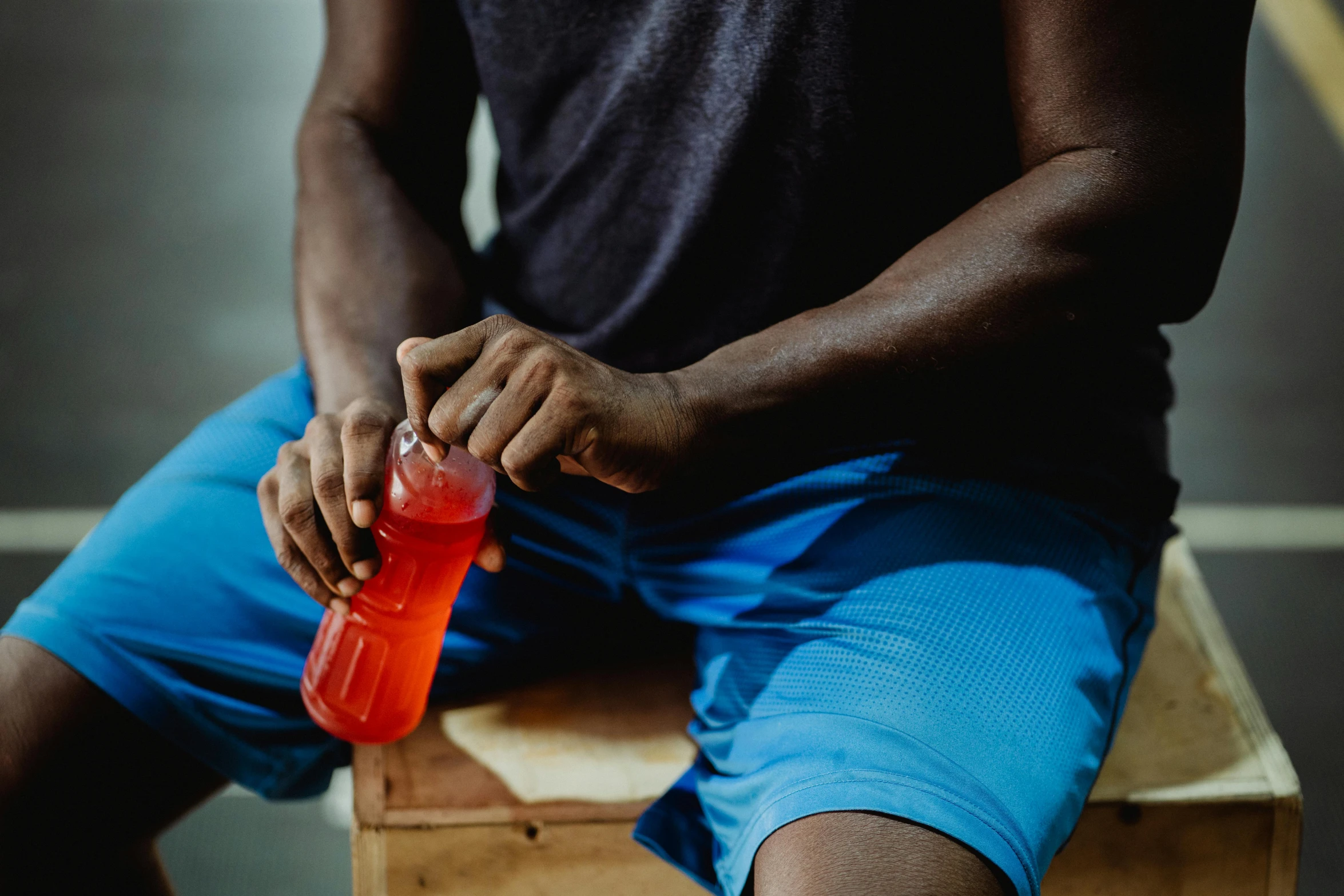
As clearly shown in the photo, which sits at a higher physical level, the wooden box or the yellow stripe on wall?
the wooden box

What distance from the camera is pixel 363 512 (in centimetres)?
99

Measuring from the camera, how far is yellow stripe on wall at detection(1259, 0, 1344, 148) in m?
4.04

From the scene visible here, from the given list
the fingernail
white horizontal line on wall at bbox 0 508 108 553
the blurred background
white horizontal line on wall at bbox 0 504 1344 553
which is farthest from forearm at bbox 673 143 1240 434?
white horizontal line on wall at bbox 0 508 108 553

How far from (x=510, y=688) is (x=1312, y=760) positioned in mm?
1427

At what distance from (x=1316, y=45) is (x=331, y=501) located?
4465 millimetres

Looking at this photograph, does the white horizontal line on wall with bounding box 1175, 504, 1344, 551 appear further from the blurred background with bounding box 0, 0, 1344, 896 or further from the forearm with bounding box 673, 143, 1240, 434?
the forearm with bounding box 673, 143, 1240, 434

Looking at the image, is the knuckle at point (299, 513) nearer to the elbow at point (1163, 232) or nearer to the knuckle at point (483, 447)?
the knuckle at point (483, 447)

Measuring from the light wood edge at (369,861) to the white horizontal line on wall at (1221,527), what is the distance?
1422mm

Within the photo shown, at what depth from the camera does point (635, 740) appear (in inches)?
47.5

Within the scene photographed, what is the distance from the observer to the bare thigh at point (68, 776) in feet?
3.50

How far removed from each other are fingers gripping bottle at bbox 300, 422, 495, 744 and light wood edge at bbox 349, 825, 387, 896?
0.08m

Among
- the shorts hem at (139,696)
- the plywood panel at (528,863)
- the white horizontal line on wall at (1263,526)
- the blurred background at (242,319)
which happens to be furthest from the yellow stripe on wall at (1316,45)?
the shorts hem at (139,696)

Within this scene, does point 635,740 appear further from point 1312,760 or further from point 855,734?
point 1312,760

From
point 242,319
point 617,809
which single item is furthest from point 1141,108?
point 242,319
